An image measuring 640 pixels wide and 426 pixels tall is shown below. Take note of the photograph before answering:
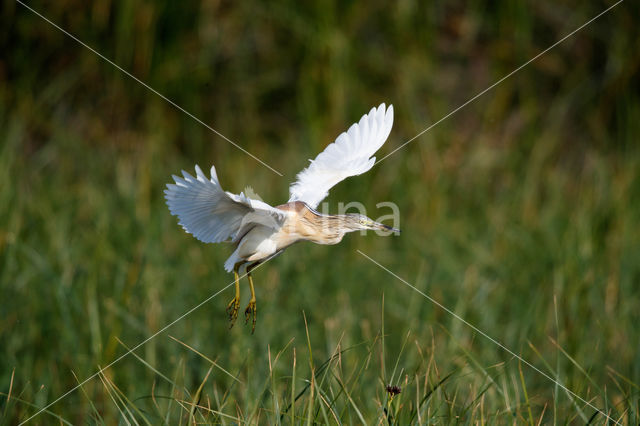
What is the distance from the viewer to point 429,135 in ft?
13.9

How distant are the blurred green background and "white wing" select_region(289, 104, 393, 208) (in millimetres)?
523

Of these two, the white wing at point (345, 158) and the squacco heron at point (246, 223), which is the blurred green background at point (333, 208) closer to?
the white wing at point (345, 158)

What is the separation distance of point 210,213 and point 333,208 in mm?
2623

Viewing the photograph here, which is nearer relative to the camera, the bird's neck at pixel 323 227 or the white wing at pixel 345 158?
the bird's neck at pixel 323 227

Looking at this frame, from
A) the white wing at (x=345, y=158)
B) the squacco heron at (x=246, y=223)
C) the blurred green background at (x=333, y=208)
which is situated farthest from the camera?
the blurred green background at (x=333, y=208)

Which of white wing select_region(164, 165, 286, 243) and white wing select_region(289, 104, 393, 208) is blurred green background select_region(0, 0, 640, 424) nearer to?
white wing select_region(289, 104, 393, 208)

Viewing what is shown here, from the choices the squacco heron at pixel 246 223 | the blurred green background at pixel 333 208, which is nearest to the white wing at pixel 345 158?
the squacco heron at pixel 246 223

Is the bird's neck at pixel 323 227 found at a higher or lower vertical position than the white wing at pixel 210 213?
lower

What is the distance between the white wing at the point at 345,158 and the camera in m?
1.24

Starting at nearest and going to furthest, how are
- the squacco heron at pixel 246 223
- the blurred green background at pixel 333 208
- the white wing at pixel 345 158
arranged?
the squacco heron at pixel 246 223 < the white wing at pixel 345 158 < the blurred green background at pixel 333 208

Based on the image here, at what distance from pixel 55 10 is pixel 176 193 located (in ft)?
13.3

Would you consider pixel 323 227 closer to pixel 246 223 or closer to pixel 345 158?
pixel 246 223

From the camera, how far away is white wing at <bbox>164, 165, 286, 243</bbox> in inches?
40.2

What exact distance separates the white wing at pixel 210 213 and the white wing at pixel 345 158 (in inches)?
6.8
